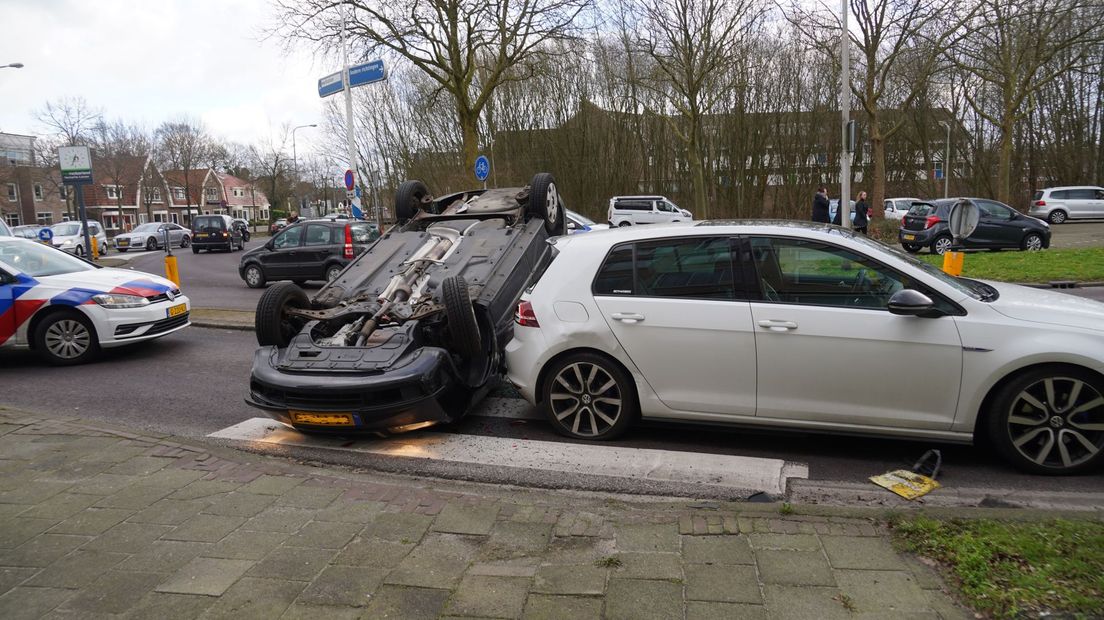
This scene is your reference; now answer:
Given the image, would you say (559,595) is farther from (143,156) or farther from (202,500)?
(143,156)

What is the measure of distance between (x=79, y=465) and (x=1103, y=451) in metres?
6.27

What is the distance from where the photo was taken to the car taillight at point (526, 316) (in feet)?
16.5

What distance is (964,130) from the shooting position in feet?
130

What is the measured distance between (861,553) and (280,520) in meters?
2.84

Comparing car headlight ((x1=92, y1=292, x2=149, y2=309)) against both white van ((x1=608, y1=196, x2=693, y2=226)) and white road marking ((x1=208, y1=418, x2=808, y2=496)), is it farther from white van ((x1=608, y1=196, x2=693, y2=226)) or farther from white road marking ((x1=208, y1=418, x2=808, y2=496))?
white van ((x1=608, y1=196, x2=693, y2=226))

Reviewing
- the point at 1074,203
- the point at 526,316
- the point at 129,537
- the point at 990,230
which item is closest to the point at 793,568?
the point at 526,316

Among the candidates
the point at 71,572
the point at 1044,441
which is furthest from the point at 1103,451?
the point at 71,572

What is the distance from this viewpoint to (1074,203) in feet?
96.7

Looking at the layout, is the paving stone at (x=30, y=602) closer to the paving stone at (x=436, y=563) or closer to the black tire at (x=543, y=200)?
the paving stone at (x=436, y=563)

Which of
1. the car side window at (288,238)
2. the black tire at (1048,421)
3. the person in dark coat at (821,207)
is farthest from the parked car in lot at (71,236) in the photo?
the black tire at (1048,421)

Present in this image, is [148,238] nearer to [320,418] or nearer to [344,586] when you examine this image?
[320,418]

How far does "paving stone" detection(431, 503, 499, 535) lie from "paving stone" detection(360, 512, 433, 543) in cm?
7

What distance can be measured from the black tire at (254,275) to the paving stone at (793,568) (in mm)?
15872

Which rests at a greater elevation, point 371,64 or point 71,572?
point 371,64
